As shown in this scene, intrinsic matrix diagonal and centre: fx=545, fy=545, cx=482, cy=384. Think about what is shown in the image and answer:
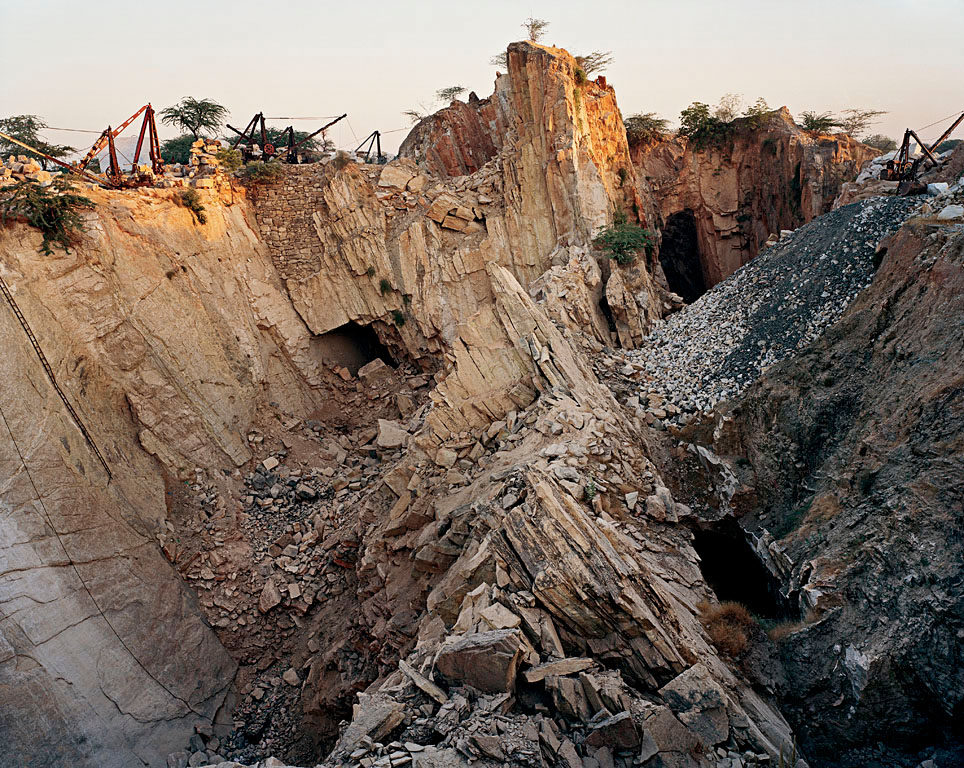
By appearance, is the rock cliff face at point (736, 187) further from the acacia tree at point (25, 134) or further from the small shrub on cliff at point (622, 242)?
the acacia tree at point (25, 134)

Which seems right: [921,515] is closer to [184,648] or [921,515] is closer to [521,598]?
[521,598]

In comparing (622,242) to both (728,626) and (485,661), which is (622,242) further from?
(485,661)

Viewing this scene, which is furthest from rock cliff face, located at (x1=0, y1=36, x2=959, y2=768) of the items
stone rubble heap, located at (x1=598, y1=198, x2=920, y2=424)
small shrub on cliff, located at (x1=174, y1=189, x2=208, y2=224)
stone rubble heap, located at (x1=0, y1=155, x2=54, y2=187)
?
stone rubble heap, located at (x1=0, y1=155, x2=54, y2=187)

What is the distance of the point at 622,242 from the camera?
1306 cm

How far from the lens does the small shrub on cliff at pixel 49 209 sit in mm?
8938

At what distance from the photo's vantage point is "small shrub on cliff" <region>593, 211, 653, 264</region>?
1309cm

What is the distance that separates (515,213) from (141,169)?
8.48 meters

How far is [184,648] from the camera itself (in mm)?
9070

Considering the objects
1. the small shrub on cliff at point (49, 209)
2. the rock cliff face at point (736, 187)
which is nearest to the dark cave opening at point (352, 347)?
the small shrub on cliff at point (49, 209)

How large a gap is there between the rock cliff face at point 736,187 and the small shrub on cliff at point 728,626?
43.7 feet

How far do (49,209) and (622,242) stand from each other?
11.4 m

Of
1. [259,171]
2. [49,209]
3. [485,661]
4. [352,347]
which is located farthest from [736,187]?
[49,209]

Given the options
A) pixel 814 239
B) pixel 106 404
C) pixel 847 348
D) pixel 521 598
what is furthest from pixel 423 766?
pixel 814 239

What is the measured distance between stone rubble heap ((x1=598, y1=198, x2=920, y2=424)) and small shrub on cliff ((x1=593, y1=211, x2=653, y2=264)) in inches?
80.7
